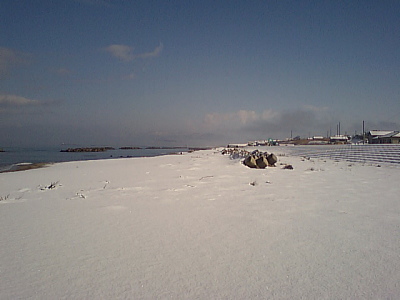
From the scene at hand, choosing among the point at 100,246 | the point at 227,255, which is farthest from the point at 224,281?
the point at 100,246

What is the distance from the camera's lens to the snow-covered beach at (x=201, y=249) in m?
1.44

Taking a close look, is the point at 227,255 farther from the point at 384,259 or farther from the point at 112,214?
the point at 112,214

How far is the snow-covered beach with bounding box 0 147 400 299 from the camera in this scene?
1.44 metres

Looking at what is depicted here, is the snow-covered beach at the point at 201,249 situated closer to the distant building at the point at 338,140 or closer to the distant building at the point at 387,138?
the distant building at the point at 387,138

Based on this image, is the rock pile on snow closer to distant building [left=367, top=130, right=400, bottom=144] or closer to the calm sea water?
the calm sea water

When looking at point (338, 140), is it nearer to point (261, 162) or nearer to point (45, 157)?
point (261, 162)

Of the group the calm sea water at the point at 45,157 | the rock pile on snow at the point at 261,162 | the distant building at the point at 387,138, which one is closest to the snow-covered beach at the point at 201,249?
the rock pile on snow at the point at 261,162

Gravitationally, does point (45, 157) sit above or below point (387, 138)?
below

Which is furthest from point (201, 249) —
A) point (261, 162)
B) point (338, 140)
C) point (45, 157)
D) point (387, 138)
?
point (338, 140)

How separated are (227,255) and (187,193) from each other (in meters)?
2.44

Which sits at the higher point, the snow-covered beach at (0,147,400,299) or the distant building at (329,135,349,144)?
the distant building at (329,135,349,144)

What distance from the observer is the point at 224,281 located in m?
1.50

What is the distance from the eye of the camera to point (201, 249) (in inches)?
76.8

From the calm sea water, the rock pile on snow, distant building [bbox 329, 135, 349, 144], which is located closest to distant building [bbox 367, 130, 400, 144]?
distant building [bbox 329, 135, 349, 144]
